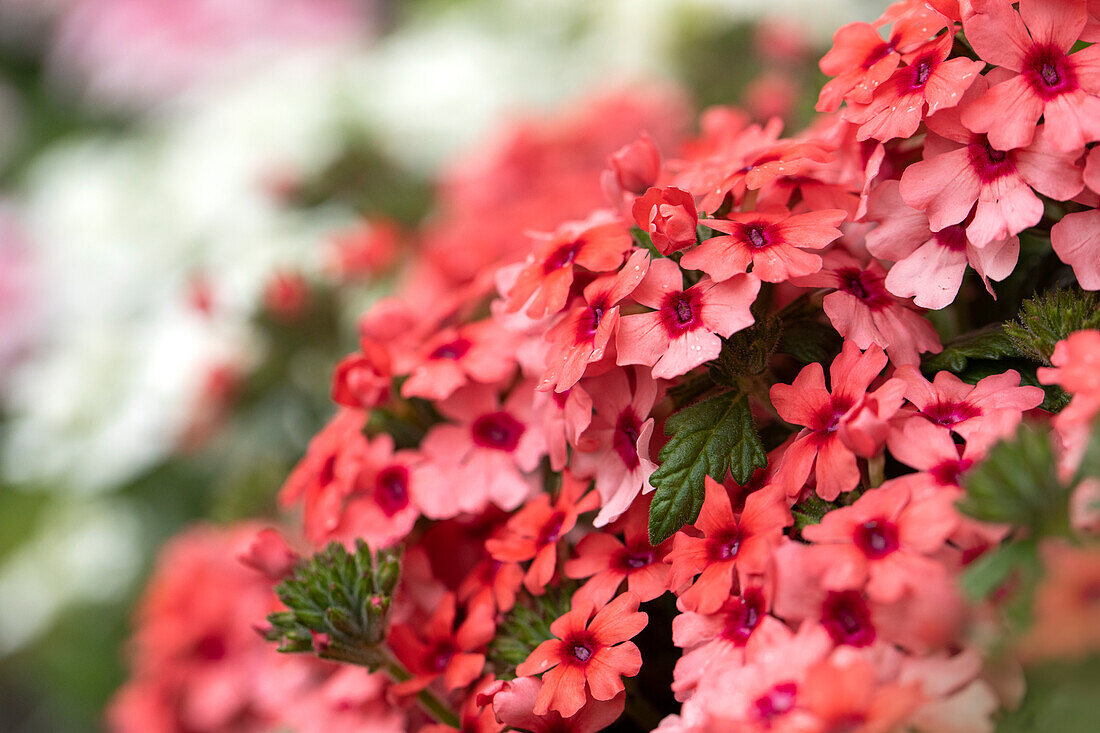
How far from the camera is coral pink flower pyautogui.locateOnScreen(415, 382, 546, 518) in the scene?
370 millimetres

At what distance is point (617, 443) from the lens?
345 mm

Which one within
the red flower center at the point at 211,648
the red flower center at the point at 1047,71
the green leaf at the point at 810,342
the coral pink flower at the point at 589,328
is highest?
the red flower center at the point at 1047,71

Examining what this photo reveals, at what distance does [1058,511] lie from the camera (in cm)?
23

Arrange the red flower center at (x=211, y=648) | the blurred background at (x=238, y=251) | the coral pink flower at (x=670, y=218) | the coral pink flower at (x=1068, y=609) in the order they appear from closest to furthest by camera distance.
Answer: the coral pink flower at (x=1068, y=609) → the coral pink flower at (x=670, y=218) → the red flower center at (x=211, y=648) → the blurred background at (x=238, y=251)

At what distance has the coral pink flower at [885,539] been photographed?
25 cm

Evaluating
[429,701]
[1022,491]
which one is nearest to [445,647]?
[429,701]

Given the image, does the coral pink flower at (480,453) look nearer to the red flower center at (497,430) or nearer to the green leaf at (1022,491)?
the red flower center at (497,430)

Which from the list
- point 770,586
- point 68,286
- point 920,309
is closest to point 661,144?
point 920,309

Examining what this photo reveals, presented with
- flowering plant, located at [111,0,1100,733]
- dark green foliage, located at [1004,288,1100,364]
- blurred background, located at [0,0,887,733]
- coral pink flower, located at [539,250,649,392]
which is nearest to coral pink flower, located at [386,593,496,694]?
flowering plant, located at [111,0,1100,733]

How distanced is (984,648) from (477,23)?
1.42 m

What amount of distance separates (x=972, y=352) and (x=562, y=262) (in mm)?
152

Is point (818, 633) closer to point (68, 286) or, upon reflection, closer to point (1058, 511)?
point (1058, 511)

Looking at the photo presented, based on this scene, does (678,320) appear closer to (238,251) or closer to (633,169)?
(633,169)

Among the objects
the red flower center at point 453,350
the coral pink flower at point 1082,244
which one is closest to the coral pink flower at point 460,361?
the red flower center at point 453,350
